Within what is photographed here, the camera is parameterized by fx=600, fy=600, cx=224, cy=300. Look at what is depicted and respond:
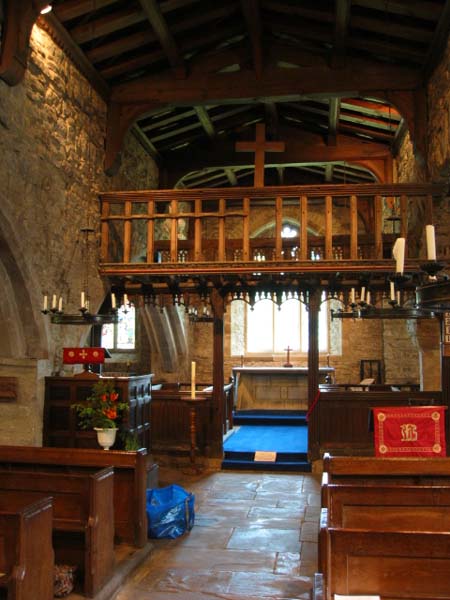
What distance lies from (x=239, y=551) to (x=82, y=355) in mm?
3043

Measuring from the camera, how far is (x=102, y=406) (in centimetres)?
650

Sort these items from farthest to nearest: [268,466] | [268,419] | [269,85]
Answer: [268,419] < [269,85] < [268,466]

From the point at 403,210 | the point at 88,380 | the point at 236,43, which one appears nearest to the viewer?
the point at 88,380

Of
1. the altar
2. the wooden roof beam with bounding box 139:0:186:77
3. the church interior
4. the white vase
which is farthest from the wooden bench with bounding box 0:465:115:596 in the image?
the altar

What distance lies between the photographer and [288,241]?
8.91 meters

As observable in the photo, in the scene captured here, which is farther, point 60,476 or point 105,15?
Answer: point 105,15

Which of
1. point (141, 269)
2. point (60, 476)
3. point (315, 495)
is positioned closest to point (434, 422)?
point (315, 495)

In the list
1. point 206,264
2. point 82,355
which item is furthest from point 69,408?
point 206,264

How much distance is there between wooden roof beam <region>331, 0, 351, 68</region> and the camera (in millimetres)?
7047

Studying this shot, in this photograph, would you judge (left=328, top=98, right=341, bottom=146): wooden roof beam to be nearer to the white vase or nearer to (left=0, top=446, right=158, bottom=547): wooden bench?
the white vase

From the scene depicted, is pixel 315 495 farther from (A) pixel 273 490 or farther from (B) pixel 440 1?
(B) pixel 440 1

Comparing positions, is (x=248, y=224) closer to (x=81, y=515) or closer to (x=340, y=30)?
(x=340, y=30)

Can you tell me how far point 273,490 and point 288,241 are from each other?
3.59 meters

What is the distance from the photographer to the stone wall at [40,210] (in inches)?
245
